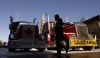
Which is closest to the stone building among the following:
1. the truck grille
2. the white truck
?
the truck grille

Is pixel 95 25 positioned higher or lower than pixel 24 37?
higher

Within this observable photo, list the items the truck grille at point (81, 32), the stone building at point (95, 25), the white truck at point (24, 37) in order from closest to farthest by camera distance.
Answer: the white truck at point (24, 37) < the truck grille at point (81, 32) < the stone building at point (95, 25)

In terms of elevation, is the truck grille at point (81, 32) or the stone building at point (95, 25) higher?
the stone building at point (95, 25)

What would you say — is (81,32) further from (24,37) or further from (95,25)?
(95,25)

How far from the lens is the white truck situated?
15711 millimetres

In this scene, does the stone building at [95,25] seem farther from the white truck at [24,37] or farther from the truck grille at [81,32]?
the white truck at [24,37]

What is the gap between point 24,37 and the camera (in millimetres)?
16734

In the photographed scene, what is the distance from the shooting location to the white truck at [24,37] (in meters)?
15.7

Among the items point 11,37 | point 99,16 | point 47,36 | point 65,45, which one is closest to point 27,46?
point 11,37

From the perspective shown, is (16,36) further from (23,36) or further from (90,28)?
(90,28)

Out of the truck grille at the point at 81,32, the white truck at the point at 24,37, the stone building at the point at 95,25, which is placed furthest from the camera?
the stone building at the point at 95,25

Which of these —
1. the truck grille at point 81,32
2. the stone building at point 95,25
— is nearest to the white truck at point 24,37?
the truck grille at point 81,32

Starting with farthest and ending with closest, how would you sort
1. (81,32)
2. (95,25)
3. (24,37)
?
(95,25) < (81,32) < (24,37)

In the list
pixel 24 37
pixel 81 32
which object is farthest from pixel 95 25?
pixel 24 37
